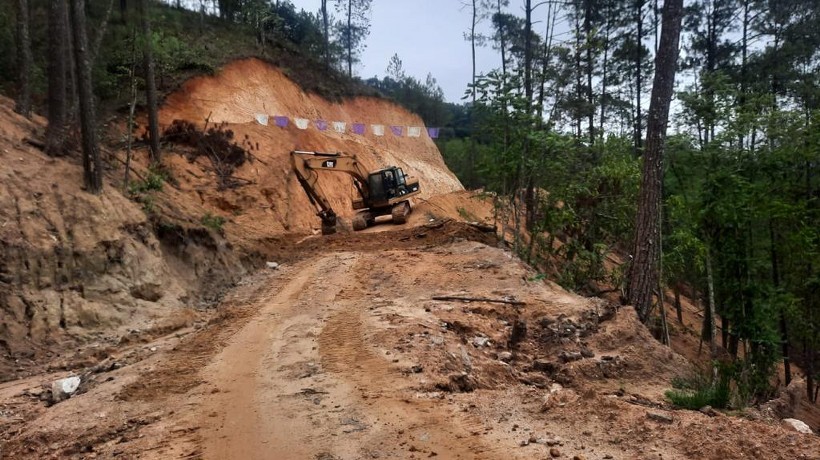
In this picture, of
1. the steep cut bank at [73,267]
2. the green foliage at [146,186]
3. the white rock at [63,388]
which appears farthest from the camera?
the green foliage at [146,186]

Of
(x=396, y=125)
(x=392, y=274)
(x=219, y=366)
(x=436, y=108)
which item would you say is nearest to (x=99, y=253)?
(x=219, y=366)

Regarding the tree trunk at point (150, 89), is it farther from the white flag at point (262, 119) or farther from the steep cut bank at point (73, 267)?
the white flag at point (262, 119)

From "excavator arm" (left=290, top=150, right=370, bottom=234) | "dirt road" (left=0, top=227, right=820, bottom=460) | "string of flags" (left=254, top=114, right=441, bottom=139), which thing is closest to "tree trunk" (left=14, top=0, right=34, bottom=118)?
"excavator arm" (left=290, top=150, right=370, bottom=234)

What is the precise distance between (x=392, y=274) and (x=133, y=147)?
12.8 m

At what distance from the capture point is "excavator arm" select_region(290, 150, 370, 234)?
18312 mm

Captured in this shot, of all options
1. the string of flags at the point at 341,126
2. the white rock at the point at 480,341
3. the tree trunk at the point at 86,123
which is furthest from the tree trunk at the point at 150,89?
the white rock at the point at 480,341

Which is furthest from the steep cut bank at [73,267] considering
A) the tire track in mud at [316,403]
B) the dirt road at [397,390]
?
the tire track in mud at [316,403]

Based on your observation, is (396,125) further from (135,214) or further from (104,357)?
(104,357)

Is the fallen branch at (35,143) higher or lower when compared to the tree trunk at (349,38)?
lower

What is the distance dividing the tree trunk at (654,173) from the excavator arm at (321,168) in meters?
11.0

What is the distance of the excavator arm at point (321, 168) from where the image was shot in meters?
18.3

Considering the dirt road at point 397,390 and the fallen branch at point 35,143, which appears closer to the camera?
Result: the dirt road at point 397,390

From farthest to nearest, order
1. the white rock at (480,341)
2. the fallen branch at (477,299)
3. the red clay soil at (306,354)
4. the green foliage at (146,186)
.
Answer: the green foliage at (146,186)
the fallen branch at (477,299)
the white rock at (480,341)
the red clay soil at (306,354)

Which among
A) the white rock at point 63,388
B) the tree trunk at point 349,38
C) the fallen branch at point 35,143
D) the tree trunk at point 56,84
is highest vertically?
the tree trunk at point 349,38
